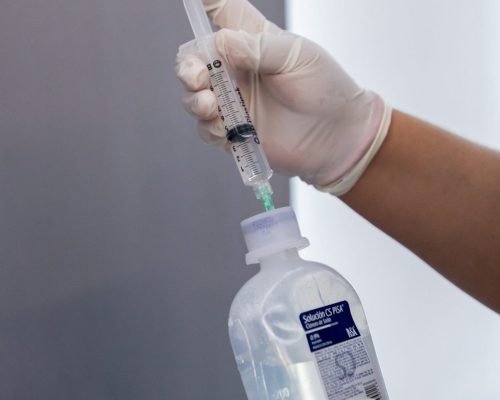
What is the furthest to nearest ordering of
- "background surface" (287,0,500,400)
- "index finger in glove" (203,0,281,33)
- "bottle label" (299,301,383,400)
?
"background surface" (287,0,500,400) < "index finger in glove" (203,0,281,33) < "bottle label" (299,301,383,400)

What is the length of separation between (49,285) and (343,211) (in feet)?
2.11

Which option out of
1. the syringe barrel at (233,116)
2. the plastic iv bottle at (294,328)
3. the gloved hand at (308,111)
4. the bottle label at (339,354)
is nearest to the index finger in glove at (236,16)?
the gloved hand at (308,111)

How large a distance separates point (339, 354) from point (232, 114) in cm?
33

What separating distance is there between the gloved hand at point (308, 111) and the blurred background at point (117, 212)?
0.23 meters

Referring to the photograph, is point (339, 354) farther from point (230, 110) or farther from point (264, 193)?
point (230, 110)

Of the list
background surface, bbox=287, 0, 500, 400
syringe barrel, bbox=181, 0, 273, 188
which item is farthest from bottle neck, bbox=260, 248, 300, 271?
background surface, bbox=287, 0, 500, 400

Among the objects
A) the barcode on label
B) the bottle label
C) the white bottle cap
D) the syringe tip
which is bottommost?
the barcode on label

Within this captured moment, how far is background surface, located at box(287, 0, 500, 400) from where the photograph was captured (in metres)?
1.45

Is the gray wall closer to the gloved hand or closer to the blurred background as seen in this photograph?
the blurred background

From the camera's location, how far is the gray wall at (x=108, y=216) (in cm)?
105

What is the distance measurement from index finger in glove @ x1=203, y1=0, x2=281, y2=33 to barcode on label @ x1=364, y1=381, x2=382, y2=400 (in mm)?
523

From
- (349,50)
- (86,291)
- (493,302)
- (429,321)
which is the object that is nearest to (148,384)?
(86,291)

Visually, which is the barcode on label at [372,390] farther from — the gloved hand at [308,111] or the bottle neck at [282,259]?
the gloved hand at [308,111]

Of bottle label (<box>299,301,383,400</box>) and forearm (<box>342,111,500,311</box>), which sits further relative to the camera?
forearm (<box>342,111,500,311</box>)
